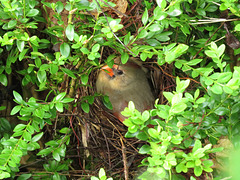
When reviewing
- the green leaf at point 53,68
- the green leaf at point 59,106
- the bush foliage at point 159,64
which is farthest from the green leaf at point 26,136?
the green leaf at point 53,68

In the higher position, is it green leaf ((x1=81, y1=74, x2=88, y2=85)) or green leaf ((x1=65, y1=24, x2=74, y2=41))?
green leaf ((x1=65, y1=24, x2=74, y2=41))

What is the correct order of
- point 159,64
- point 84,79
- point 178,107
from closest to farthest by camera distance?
point 178,107
point 159,64
point 84,79

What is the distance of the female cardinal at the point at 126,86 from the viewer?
2090mm

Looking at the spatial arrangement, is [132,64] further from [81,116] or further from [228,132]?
[228,132]

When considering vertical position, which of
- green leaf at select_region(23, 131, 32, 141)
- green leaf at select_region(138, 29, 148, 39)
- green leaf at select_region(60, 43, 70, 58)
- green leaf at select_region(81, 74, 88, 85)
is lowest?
green leaf at select_region(23, 131, 32, 141)

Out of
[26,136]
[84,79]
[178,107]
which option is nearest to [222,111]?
[178,107]

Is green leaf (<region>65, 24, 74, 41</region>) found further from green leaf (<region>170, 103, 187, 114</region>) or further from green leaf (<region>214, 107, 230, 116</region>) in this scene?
green leaf (<region>214, 107, 230, 116</region>)

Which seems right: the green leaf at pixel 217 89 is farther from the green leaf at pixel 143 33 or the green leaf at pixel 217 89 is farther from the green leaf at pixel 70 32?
the green leaf at pixel 70 32

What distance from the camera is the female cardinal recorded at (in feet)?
6.86

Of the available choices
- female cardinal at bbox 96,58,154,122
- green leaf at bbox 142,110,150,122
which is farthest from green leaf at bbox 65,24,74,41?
female cardinal at bbox 96,58,154,122

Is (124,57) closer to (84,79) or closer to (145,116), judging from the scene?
(84,79)

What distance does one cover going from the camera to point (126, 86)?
7.07 ft

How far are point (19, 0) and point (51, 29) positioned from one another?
0.55 ft

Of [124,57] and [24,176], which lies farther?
[24,176]
